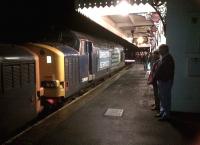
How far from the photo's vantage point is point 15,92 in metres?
7.50

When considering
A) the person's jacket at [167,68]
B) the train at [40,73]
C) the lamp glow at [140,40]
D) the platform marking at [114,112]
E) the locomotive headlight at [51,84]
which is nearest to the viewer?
the train at [40,73]

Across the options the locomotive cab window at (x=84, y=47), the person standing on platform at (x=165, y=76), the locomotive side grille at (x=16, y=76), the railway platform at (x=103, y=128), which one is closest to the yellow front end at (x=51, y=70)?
the railway platform at (x=103, y=128)

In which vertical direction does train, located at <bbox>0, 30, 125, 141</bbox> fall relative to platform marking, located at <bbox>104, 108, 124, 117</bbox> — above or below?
above

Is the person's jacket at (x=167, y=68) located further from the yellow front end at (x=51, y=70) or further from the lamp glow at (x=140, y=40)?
the lamp glow at (x=140, y=40)

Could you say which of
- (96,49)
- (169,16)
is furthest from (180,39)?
(96,49)

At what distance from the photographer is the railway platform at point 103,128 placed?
272 inches

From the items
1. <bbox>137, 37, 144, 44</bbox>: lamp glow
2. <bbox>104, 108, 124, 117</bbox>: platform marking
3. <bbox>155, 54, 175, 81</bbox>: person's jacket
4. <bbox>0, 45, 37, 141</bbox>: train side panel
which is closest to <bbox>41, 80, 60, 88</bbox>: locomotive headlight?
<bbox>0, 45, 37, 141</bbox>: train side panel

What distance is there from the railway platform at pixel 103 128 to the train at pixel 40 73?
1.77 feet

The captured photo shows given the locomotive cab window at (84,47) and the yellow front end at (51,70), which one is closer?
the yellow front end at (51,70)

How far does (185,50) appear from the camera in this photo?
29.4 ft

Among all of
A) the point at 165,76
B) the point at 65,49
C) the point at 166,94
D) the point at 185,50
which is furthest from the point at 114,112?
the point at 65,49

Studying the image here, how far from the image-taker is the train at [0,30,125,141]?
23.5ft

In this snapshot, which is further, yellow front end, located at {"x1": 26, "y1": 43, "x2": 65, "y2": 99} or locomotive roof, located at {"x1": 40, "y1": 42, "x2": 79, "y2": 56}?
locomotive roof, located at {"x1": 40, "y1": 42, "x2": 79, "y2": 56}

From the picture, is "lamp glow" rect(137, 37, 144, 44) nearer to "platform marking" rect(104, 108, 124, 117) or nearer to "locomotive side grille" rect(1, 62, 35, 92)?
"platform marking" rect(104, 108, 124, 117)
